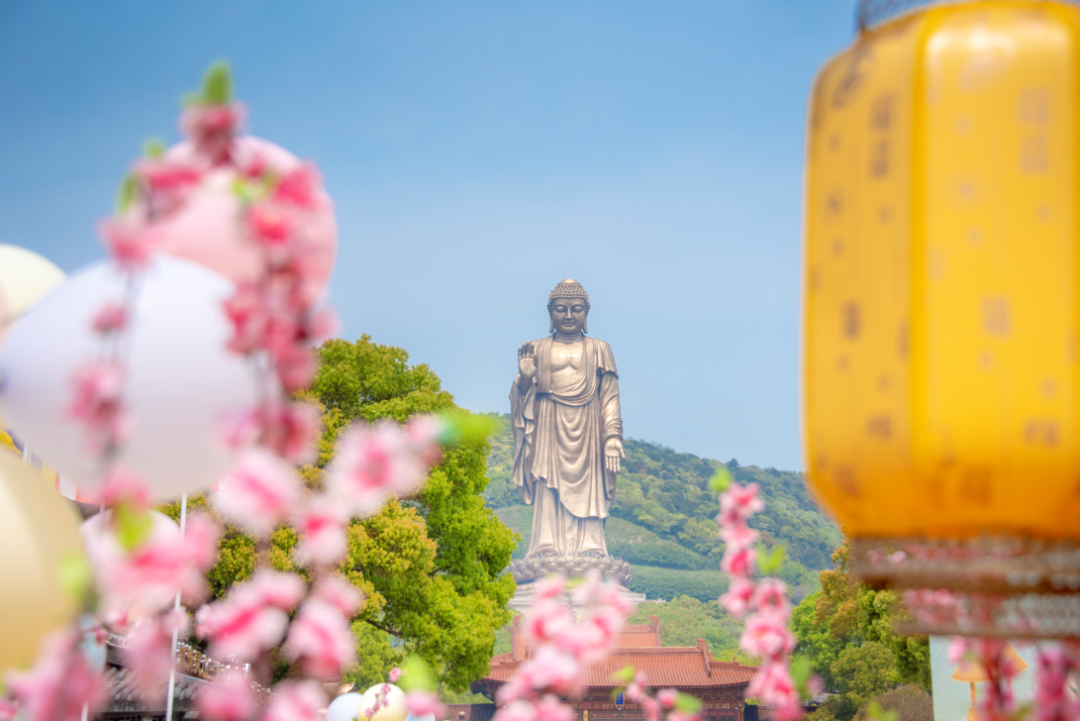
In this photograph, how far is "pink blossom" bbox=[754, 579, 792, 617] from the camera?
9.71 feet

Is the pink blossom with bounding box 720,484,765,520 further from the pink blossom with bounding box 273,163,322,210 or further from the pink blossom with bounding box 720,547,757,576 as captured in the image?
the pink blossom with bounding box 273,163,322,210

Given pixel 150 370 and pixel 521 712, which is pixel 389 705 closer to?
pixel 521 712

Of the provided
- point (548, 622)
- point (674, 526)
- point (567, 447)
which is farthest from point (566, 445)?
point (674, 526)

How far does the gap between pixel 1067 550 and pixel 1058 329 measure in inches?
21.0

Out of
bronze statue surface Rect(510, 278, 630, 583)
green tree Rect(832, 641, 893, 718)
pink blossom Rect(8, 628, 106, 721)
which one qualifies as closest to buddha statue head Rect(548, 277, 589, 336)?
bronze statue surface Rect(510, 278, 630, 583)

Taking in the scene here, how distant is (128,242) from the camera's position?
1.46 m

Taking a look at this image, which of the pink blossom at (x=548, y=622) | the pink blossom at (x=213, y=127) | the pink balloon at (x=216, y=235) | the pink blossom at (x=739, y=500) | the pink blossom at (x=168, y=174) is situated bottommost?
the pink blossom at (x=548, y=622)

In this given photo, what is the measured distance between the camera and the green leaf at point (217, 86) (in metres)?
1.48

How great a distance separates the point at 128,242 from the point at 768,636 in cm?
229

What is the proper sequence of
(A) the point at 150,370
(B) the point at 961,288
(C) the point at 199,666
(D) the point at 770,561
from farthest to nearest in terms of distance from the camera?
(C) the point at 199,666 → (D) the point at 770,561 → (A) the point at 150,370 → (B) the point at 961,288

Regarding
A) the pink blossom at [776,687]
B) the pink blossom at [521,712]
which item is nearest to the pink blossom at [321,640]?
the pink blossom at [521,712]

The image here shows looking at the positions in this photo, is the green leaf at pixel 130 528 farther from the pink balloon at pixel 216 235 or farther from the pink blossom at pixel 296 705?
the pink balloon at pixel 216 235

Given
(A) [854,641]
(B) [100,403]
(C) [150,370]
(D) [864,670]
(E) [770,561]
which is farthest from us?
(A) [854,641]

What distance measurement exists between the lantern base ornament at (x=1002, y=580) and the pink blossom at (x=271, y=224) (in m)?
1.67
